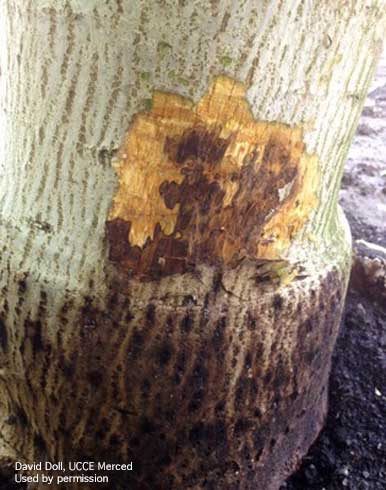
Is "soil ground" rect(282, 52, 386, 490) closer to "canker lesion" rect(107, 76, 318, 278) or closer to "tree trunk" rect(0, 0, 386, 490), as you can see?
"tree trunk" rect(0, 0, 386, 490)

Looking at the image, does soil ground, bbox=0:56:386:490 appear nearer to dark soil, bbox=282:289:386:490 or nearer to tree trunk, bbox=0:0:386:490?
dark soil, bbox=282:289:386:490

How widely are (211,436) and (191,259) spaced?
38 cm

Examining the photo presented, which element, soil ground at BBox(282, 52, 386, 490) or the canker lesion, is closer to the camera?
the canker lesion

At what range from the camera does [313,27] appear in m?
0.95

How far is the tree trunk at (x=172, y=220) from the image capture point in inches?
36.8

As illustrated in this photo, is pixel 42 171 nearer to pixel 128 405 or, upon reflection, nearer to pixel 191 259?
pixel 191 259

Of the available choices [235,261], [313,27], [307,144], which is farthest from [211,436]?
[313,27]

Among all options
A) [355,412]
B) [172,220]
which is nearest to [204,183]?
[172,220]

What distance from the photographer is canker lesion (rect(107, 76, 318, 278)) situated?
3.13 ft

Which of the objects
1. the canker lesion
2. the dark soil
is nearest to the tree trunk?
the canker lesion

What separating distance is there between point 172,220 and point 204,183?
87 mm

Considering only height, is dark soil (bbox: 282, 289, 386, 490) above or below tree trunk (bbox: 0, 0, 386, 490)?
below

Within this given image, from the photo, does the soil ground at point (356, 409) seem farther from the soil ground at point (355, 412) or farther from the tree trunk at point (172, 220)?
the tree trunk at point (172, 220)

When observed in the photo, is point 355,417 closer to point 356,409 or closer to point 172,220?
point 356,409
